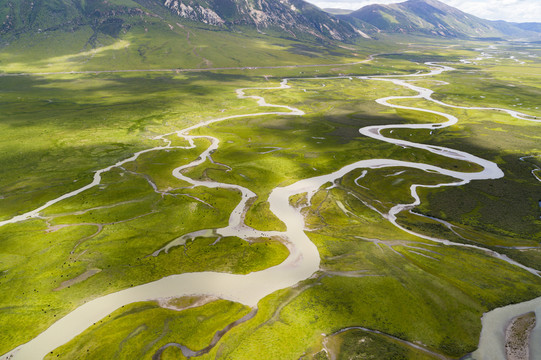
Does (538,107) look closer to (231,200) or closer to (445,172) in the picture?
(445,172)

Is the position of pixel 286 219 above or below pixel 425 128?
below

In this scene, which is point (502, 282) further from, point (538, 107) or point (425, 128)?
point (538, 107)

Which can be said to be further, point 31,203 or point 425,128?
point 425,128

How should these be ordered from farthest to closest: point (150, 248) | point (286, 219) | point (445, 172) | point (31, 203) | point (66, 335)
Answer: point (445, 172) < point (31, 203) < point (286, 219) < point (150, 248) < point (66, 335)

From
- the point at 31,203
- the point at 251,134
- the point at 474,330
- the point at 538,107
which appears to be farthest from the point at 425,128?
the point at 31,203

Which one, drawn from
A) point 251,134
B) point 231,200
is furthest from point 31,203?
point 251,134

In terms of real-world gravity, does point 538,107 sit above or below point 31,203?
above

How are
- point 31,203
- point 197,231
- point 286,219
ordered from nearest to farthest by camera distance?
point 197,231, point 286,219, point 31,203

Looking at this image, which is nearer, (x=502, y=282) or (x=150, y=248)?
(x=502, y=282)

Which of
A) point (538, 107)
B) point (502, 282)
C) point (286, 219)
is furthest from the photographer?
point (538, 107)
